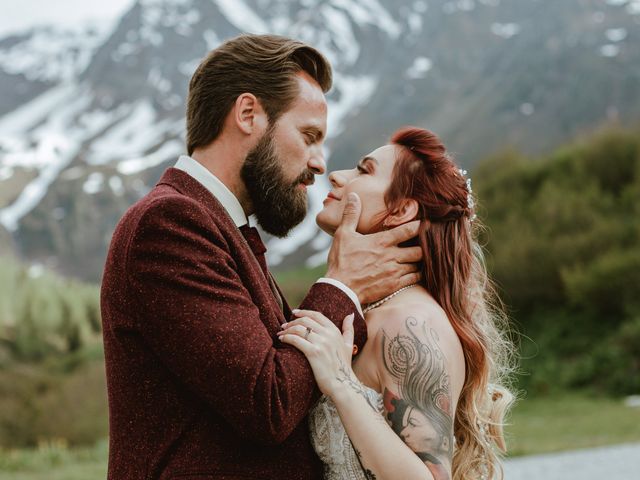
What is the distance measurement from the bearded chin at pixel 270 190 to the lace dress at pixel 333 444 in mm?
769

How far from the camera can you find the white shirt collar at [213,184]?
2.80 metres

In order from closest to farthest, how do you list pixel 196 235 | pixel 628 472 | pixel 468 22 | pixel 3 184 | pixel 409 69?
1. pixel 196 235
2. pixel 628 472
3. pixel 3 184
4. pixel 409 69
5. pixel 468 22

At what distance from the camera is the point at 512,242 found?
104 ft

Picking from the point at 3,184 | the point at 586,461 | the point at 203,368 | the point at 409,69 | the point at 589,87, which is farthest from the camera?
the point at 409,69

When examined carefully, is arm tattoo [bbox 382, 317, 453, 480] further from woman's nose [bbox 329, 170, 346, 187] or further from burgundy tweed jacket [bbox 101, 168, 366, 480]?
woman's nose [bbox 329, 170, 346, 187]

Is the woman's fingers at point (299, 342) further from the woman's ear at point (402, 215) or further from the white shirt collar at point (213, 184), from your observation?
the woman's ear at point (402, 215)

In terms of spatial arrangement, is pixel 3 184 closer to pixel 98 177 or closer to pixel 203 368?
pixel 98 177

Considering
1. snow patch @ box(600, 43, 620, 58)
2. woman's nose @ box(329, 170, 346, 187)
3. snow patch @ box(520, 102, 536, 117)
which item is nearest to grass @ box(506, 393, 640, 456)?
woman's nose @ box(329, 170, 346, 187)

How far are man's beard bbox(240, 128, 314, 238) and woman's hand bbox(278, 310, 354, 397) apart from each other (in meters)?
0.58

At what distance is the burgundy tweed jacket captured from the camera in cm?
223

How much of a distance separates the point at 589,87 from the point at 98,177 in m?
38.5

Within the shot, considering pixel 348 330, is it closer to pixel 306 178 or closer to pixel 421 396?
pixel 421 396

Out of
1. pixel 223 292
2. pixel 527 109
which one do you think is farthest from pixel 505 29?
pixel 223 292

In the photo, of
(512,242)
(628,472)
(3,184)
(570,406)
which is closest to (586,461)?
(628,472)
